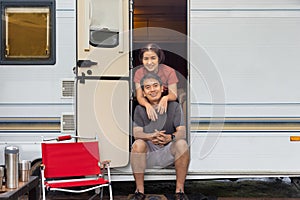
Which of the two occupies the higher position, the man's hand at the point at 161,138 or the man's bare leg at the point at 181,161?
the man's hand at the point at 161,138

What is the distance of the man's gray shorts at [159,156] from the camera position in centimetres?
493

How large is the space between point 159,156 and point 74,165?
0.84 metres

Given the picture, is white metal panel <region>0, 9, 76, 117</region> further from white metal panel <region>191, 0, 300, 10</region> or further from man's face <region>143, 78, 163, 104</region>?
white metal panel <region>191, 0, 300, 10</region>

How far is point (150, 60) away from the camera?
4.96m

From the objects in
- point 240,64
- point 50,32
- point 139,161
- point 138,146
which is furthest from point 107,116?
point 240,64

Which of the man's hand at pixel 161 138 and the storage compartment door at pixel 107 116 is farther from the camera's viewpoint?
the man's hand at pixel 161 138

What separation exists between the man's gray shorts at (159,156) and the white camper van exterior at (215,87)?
211 mm

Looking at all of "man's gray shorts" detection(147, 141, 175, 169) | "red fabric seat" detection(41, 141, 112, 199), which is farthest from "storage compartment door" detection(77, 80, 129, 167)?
"man's gray shorts" detection(147, 141, 175, 169)

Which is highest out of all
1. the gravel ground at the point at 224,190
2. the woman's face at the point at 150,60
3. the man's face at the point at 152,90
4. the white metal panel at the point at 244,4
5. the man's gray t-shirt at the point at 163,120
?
the white metal panel at the point at 244,4

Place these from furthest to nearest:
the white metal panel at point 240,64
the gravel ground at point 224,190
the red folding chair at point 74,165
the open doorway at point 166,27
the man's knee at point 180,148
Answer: the open doorway at point 166,27, the gravel ground at point 224,190, the white metal panel at point 240,64, the man's knee at point 180,148, the red folding chair at point 74,165

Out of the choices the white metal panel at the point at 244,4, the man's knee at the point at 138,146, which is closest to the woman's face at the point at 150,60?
the white metal panel at the point at 244,4

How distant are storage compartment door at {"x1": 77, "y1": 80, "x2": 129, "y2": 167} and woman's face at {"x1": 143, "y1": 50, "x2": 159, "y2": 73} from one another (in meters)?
0.27

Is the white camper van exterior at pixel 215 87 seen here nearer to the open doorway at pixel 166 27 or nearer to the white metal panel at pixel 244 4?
the white metal panel at pixel 244 4

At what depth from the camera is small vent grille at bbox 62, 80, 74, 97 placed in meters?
4.91
